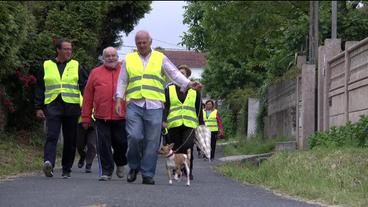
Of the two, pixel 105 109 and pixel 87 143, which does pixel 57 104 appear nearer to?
pixel 105 109

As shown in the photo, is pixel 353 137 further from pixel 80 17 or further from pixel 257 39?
pixel 257 39

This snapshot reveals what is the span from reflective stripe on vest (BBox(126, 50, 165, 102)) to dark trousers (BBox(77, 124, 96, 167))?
3.42 metres

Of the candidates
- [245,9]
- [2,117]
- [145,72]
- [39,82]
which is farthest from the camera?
[245,9]

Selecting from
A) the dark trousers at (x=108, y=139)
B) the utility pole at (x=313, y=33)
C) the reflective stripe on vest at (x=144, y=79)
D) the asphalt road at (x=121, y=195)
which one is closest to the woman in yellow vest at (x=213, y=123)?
the utility pole at (x=313, y=33)

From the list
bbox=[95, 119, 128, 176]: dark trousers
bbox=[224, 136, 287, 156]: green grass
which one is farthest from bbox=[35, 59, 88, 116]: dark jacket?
bbox=[224, 136, 287, 156]: green grass

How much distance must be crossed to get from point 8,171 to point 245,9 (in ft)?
38.7

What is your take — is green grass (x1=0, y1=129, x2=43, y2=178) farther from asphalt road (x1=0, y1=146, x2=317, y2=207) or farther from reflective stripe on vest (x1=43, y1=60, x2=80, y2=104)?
asphalt road (x1=0, y1=146, x2=317, y2=207)

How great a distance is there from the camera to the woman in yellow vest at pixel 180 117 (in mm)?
10617

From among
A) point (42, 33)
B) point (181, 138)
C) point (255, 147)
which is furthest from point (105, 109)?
point (255, 147)

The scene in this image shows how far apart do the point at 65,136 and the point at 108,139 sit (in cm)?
95

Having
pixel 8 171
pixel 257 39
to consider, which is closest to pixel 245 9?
pixel 257 39

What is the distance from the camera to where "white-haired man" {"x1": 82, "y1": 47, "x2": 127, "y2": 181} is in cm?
973

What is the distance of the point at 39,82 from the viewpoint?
10.5m

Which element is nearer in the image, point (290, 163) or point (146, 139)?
point (146, 139)
